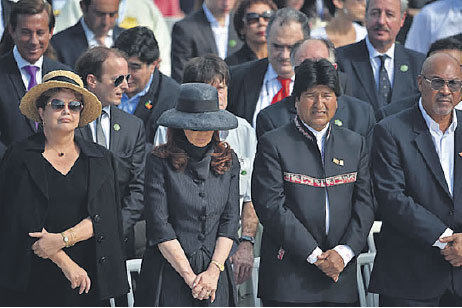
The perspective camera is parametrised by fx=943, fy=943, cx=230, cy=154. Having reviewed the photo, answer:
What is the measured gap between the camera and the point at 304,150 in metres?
5.79

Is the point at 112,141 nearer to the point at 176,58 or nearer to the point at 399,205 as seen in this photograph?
the point at 399,205

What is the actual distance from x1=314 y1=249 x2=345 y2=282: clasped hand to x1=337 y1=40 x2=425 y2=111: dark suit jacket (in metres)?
2.15

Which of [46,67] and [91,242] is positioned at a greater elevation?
[46,67]

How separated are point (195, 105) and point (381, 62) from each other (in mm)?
2709

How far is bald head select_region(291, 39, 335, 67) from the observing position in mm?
6840

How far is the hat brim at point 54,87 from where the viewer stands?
17.9ft

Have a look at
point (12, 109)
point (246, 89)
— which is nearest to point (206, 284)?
point (12, 109)

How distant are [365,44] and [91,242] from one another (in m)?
3.39

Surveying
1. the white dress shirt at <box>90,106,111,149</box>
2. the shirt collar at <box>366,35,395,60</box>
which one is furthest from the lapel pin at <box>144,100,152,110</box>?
the shirt collar at <box>366,35,395,60</box>

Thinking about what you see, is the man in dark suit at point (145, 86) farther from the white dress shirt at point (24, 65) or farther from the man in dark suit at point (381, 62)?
the man in dark suit at point (381, 62)

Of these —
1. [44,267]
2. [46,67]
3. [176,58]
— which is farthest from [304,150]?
[176,58]

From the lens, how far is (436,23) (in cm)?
870

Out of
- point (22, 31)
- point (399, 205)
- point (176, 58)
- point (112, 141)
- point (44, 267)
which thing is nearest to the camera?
point (44, 267)

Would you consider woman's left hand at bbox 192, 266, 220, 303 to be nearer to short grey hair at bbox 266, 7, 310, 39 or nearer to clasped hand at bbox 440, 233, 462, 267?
clasped hand at bbox 440, 233, 462, 267
